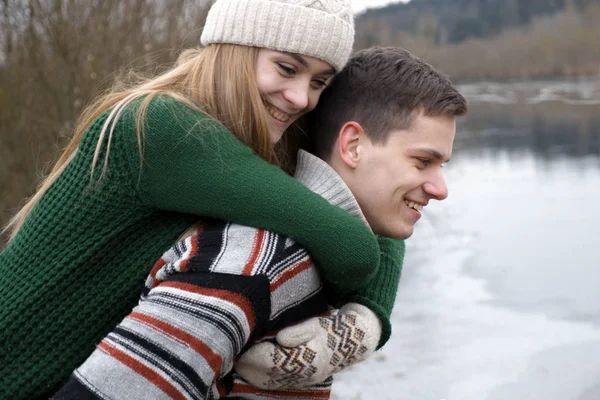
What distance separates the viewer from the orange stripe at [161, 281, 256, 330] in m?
1.75

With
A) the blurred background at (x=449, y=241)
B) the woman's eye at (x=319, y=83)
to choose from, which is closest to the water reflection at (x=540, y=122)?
the blurred background at (x=449, y=241)

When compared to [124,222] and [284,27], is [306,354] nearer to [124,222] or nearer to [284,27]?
[124,222]

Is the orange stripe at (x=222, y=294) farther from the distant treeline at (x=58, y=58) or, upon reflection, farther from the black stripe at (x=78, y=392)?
the distant treeline at (x=58, y=58)

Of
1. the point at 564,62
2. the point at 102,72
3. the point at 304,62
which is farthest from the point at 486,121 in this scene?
the point at 304,62

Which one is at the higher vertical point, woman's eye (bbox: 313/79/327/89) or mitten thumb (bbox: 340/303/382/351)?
woman's eye (bbox: 313/79/327/89)

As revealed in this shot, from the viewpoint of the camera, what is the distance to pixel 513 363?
6.39 meters

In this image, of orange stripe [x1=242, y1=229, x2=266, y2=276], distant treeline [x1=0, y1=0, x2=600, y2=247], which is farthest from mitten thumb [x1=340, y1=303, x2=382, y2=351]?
distant treeline [x1=0, y1=0, x2=600, y2=247]

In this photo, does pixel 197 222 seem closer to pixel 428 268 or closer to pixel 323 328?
pixel 323 328

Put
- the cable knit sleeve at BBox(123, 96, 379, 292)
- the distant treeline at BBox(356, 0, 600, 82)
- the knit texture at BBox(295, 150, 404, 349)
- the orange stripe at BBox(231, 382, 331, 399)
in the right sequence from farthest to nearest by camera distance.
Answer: the distant treeline at BBox(356, 0, 600, 82) → the knit texture at BBox(295, 150, 404, 349) → the orange stripe at BBox(231, 382, 331, 399) → the cable knit sleeve at BBox(123, 96, 379, 292)

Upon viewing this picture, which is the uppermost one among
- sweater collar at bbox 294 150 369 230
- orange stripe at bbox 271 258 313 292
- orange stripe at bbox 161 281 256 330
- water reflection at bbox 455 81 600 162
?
orange stripe at bbox 161 281 256 330

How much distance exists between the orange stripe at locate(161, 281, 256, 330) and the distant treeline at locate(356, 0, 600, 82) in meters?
25.8

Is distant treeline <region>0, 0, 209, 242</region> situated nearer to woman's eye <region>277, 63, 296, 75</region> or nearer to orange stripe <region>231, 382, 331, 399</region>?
woman's eye <region>277, 63, 296, 75</region>

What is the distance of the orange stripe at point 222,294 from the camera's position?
175 cm

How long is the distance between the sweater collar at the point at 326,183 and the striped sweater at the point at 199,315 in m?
0.36
